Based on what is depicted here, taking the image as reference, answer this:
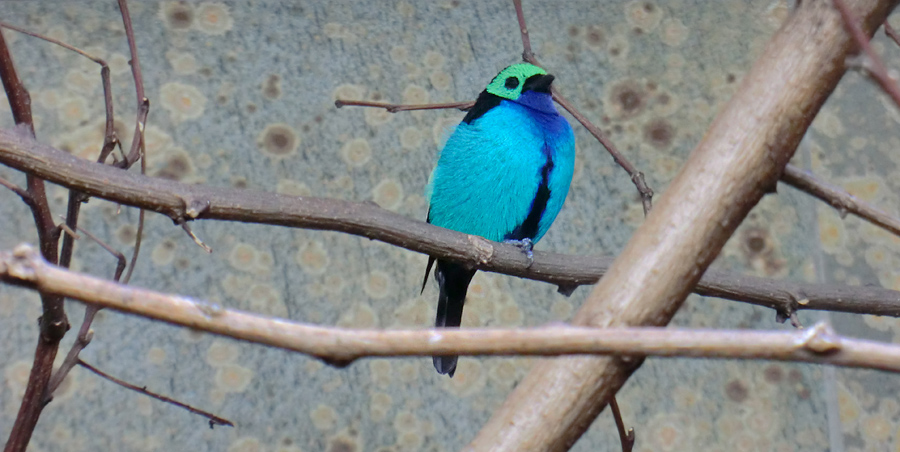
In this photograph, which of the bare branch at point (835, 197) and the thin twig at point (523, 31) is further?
the thin twig at point (523, 31)

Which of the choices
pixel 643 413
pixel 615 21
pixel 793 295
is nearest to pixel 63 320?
pixel 793 295

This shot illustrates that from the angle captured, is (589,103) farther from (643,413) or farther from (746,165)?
(746,165)

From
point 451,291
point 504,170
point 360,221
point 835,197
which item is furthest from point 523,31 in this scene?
point 835,197

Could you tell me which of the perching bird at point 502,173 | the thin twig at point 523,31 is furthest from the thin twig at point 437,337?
the perching bird at point 502,173

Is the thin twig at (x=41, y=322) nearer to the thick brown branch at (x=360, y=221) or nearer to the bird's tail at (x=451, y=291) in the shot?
the thick brown branch at (x=360, y=221)

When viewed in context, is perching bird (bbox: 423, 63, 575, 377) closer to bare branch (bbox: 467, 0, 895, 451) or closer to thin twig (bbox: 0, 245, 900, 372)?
bare branch (bbox: 467, 0, 895, 451)
